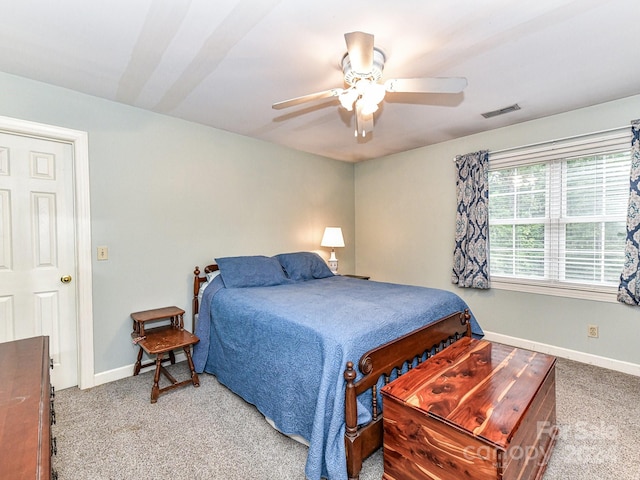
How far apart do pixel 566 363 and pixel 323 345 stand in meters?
2.75

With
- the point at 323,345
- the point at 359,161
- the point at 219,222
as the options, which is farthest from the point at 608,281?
the point at 219,222

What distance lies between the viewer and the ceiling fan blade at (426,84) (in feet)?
5.87

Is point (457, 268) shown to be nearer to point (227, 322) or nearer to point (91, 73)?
point (227, 322)

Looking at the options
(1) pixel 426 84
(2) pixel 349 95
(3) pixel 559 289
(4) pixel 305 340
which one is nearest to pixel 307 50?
(2) pixel 349 95

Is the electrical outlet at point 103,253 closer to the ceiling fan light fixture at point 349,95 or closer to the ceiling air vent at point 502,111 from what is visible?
the ceiling fan light fixture at point 349,95

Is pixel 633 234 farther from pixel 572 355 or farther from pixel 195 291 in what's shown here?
pixel 195 291

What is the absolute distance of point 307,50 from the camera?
6.36 feet

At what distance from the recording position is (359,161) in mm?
4867

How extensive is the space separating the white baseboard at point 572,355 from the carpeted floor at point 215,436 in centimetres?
13

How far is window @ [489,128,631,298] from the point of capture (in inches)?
110

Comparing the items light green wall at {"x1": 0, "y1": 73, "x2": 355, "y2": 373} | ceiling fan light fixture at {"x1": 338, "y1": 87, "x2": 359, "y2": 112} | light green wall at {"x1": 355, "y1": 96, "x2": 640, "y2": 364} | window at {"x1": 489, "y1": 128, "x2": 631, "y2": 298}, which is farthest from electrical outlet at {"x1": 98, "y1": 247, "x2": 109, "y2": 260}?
window at {"x1": 489, "y1": 128, "x2": 631, "y2": 298}

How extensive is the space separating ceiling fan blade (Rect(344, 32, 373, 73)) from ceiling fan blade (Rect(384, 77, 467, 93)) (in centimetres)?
22

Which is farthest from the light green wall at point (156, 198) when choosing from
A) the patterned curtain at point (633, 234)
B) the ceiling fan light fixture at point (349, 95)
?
the patterned curtain at point (633, 234)

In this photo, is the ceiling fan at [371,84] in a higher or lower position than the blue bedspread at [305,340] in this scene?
higher
